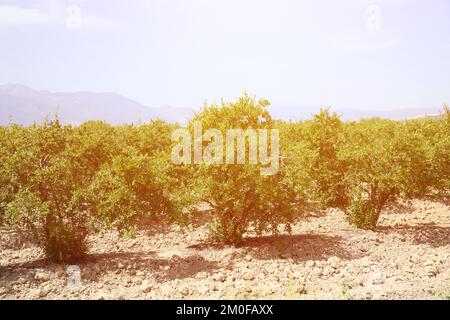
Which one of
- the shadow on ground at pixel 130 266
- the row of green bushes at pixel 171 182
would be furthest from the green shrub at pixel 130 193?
the shadow on ground at pixel 130 266

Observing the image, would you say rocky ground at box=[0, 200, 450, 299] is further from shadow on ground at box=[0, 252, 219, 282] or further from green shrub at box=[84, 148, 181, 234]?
green shrub at box=[84, 148, 181, 234]

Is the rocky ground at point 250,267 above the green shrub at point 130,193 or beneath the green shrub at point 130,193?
beneath

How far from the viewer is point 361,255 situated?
2005 centimetres

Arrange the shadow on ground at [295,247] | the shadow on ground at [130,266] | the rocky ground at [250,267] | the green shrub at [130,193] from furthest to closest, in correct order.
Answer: the shadow on ground at [295,247] → the green shrub at [130,193] → the shadow on ground at [130,266] → the rocky ground at [250,267]

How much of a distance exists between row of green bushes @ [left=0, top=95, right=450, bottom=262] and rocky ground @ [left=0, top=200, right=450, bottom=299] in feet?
4.85

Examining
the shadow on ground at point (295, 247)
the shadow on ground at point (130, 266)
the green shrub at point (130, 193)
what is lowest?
the shadow on ground at point (130, 266)

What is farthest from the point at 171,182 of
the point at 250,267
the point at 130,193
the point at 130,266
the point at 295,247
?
the point at 295,247

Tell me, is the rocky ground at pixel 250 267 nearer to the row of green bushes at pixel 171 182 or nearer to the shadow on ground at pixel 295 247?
the shadow on ground at pixel 295 247

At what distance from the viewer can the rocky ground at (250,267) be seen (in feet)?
49.4

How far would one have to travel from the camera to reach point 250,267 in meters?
18.2

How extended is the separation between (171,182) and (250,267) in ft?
19.2

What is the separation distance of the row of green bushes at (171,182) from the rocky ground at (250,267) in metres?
1.48

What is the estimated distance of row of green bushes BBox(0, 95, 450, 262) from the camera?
17.5 meters
